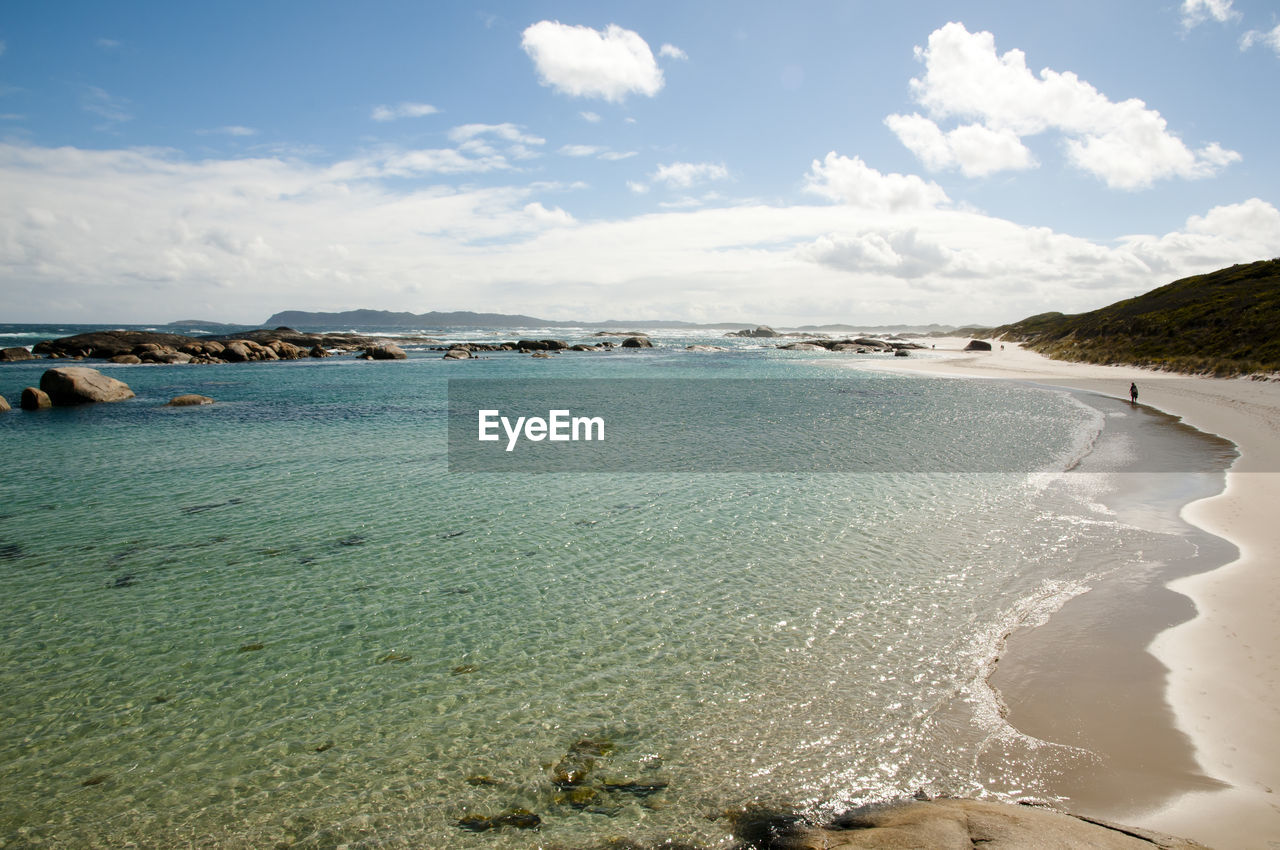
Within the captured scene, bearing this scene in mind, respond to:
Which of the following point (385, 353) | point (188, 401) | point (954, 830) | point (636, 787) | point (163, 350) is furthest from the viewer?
point (385, 353)

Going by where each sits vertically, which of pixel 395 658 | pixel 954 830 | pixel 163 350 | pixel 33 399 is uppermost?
pixel 163 350

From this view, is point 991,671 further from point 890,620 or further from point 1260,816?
point 1260,816

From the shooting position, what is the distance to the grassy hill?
48.9 meters

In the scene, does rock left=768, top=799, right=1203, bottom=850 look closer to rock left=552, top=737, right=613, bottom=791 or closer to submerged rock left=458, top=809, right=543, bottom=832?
rock left=552, top=737, right=613, bottom=791

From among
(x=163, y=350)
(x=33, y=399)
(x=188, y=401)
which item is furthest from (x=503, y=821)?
(x=163, y=350)

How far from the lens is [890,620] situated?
10242mm

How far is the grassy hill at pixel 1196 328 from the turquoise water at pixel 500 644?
145ft

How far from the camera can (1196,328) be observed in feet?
195

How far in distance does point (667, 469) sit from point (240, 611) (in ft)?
43.7

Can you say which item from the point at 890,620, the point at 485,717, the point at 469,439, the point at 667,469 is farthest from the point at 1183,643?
the point at 469,439

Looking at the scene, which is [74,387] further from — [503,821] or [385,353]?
[385,353]

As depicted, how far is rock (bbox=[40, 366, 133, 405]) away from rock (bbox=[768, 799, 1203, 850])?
4376 cm

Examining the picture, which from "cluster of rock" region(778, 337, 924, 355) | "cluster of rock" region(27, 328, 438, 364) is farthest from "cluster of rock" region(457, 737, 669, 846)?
"cluster of rock" region(778, 337, 924, 355)

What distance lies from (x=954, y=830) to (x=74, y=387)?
45.4 metres
